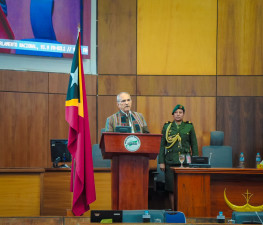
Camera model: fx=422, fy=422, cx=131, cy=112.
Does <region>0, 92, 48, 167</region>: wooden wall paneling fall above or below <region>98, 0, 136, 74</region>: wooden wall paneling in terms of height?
below

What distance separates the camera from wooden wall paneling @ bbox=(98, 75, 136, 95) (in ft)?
20.7

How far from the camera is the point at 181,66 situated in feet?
21.0

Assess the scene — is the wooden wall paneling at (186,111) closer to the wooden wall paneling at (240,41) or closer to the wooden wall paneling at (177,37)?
the wooden wall paneling at (177,37)

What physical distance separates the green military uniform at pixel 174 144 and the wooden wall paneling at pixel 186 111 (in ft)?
4.57

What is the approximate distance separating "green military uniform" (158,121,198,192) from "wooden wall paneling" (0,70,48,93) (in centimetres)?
216

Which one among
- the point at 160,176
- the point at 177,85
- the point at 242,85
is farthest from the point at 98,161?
the point at 242,85

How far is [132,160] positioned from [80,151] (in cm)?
64

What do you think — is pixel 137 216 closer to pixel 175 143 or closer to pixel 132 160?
pixel 132 160

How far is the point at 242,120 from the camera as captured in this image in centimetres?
634

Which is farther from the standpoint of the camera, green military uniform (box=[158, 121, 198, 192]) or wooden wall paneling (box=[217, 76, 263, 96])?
wooden wall paneling (box=[217, 76, 263, 96])

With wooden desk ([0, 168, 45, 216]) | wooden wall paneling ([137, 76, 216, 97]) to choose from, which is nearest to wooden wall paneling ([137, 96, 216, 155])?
wooden wall paneling ([137, 76, 216, 97])

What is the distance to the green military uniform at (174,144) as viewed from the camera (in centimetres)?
470

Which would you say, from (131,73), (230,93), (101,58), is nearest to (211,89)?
(230,93)

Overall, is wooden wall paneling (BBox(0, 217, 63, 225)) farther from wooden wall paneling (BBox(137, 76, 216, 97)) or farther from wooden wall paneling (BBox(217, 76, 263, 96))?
wooden wall paneling (BBox(217, 76, 263, 96))
